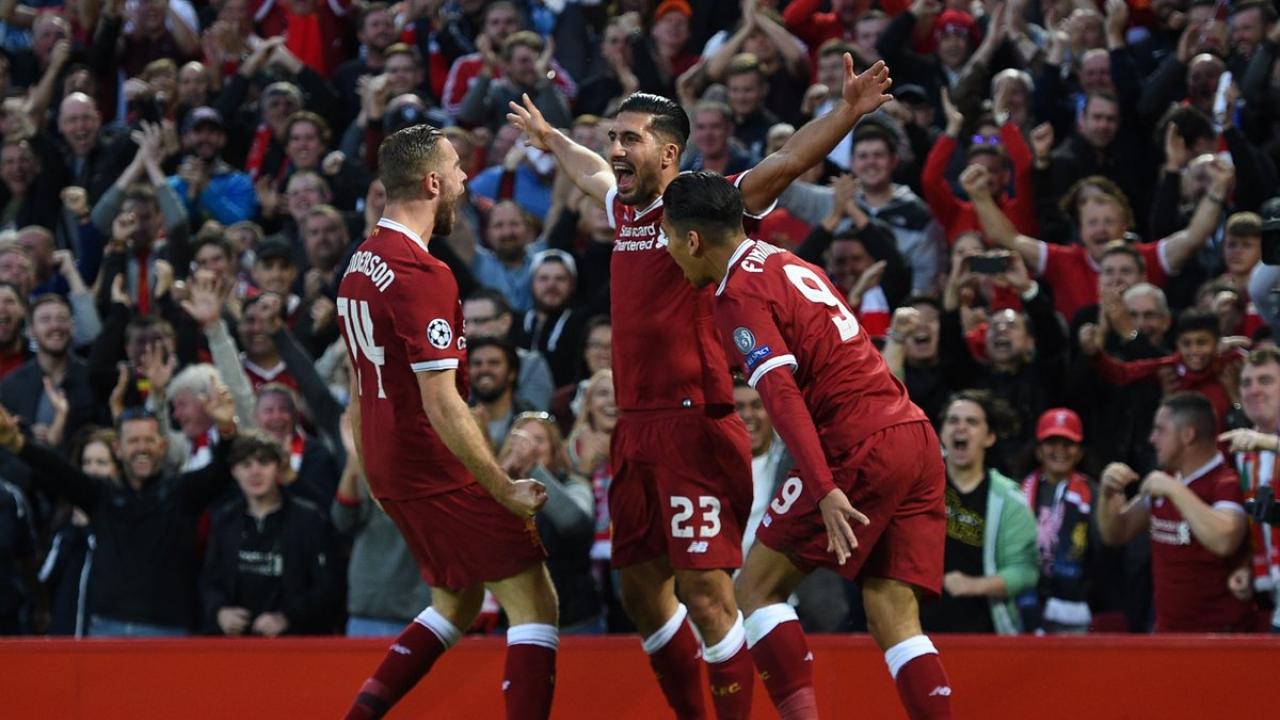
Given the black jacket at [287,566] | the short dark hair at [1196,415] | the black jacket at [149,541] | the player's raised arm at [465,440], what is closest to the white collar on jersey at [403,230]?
the player's raised arm at [465,440]

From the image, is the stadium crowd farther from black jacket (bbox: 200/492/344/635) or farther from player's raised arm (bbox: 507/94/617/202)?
player's raised arm (bbox: 507/94/617/202)

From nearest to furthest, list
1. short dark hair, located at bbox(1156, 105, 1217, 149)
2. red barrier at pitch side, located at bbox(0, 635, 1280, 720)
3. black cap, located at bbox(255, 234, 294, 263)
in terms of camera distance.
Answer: red barrier at pitch side, located at bbox(0, 635, 1280, 720) < short dark hair, located at bbox(1156, 105, 1217, 149) < black cap, located at bbox(255, 234, 294, 263)

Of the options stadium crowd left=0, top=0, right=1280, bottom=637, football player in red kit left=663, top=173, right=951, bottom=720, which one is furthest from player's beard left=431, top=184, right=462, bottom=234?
stadium crowd left=0, top=0, right=1280, bottom=637

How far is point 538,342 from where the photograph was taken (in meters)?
11.1

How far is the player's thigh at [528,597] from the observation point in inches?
263

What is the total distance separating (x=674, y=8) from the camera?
14070 mm

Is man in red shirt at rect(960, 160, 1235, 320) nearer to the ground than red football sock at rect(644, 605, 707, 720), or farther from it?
farther from it

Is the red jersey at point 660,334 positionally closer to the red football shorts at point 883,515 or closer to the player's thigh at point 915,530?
the red football shorts at point 883,515

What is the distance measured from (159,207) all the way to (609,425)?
465 centimetres

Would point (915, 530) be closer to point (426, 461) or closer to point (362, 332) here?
point (426, 461)

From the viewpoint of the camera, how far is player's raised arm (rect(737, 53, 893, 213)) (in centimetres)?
648

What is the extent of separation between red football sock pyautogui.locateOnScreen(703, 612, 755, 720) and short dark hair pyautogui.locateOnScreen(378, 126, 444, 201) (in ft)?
6.45

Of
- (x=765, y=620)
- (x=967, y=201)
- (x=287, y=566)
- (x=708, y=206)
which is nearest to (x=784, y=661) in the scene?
(x=765, y=620)

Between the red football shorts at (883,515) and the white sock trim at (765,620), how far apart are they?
0.17m
